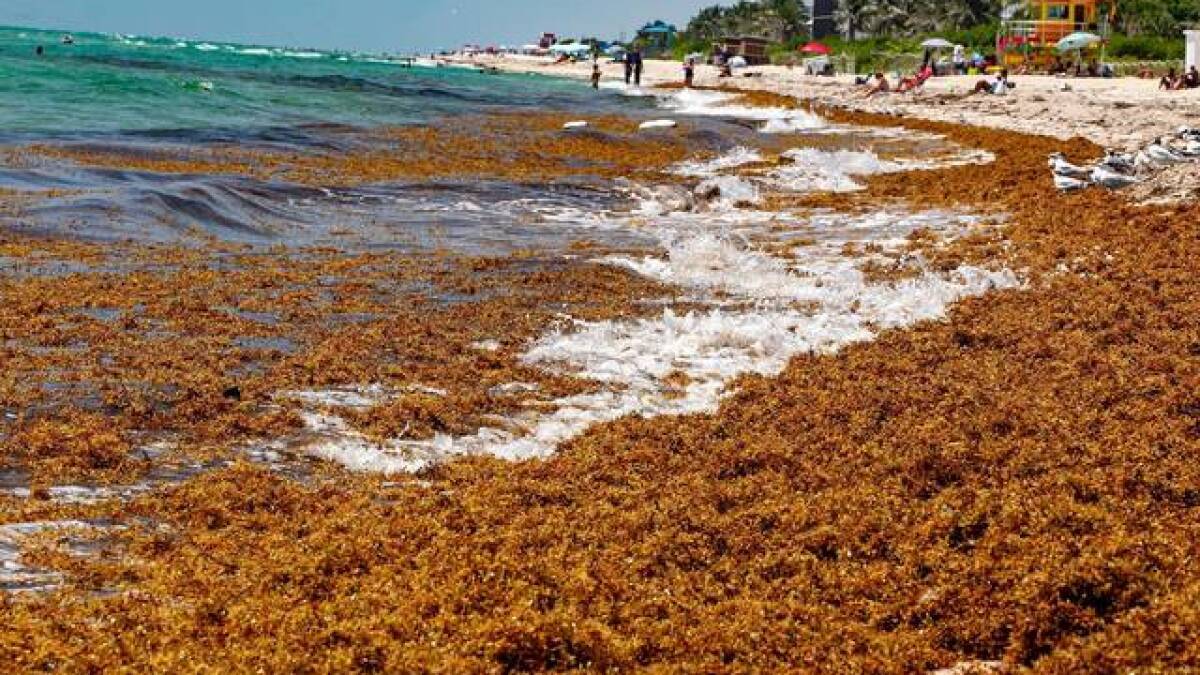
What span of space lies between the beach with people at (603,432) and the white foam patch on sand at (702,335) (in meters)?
0.05

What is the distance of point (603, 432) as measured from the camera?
22.9ft

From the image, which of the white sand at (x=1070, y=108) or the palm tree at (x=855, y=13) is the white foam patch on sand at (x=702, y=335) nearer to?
the white sand at (x=1070, y=108)

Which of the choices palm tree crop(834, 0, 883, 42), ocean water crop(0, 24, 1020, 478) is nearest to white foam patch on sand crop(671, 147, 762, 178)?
ocean water crop(0, 24, 1020, 478)

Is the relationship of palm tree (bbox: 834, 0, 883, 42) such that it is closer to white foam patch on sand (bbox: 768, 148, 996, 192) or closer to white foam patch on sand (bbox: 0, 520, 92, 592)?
Answer: white foam patch on sand (bbox: 768, 148, 996, 192)

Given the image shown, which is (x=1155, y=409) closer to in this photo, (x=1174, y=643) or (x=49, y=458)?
(x=1174, y=643)

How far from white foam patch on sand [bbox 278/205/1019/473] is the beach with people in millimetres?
49

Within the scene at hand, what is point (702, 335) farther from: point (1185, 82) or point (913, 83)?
point (913, 83)

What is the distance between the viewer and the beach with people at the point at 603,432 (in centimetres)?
424

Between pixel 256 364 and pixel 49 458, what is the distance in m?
2.28

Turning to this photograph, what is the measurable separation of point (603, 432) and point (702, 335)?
2.83m

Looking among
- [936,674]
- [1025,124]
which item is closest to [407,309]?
[936,674]

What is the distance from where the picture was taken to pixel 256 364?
8.29 metres

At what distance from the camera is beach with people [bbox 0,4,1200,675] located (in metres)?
4.24

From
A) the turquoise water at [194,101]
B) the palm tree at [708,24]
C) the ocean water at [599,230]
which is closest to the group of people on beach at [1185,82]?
the ocean water at [599,230]
